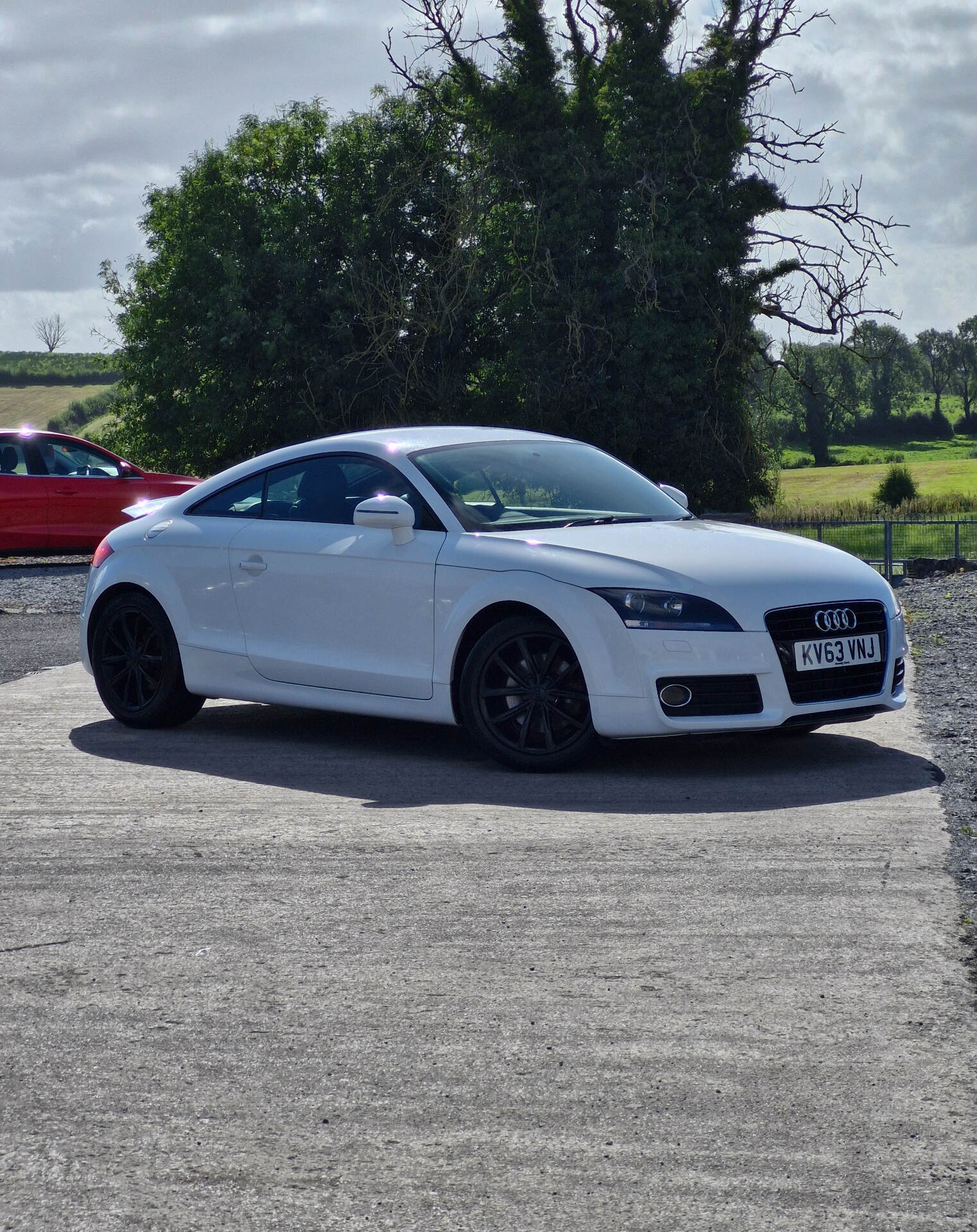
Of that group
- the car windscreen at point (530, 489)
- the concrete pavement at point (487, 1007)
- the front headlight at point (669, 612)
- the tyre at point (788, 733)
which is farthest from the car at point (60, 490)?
the front headlight at point (669, 612)

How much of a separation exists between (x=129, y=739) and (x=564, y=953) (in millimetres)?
4329

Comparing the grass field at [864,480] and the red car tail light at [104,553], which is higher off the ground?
the red car tail light at [104,553]

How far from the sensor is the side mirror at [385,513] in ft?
23.4

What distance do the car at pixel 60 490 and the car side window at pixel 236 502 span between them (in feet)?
42.1

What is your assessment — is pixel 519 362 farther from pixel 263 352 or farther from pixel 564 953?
pixel 564 953

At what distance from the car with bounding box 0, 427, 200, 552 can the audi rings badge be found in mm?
15197

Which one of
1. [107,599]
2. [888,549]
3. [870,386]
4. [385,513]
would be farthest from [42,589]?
[870,386]

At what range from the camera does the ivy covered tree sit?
3778 centimetres

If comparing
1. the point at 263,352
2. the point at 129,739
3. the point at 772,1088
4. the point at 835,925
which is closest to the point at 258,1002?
the point at 772,1088

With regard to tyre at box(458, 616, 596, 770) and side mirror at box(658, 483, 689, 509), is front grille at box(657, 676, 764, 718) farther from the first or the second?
side mirror at box(658, 483, 689, 509)

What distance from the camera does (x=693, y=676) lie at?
21.3 feet

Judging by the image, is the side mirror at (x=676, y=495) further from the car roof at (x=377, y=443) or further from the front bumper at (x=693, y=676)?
the front bumper at (x=693, y=676)

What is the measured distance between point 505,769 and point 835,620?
1600mm

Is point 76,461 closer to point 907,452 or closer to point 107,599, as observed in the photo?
point 107,599
